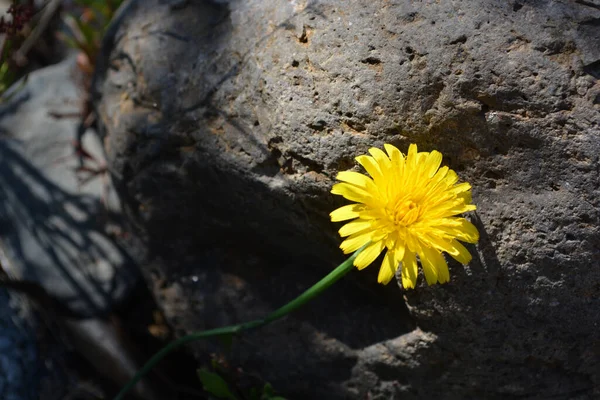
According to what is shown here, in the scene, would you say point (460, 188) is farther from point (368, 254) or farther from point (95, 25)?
point (95, 25)

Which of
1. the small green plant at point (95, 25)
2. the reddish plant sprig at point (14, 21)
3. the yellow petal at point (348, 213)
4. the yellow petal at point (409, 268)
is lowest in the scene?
the yellow petal at point (409, 268)

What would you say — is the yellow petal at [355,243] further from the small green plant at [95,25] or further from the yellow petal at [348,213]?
the small green plant at [95,25]

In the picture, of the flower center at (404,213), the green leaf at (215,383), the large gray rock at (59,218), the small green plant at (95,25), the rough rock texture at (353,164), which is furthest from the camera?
the small green plant at (95,25)

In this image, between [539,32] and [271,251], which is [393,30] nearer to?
[539,32]

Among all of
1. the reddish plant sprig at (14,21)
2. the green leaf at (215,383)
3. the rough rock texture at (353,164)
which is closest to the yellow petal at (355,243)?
the rough rock texture at (353,164)

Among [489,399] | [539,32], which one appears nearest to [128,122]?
[539,32]

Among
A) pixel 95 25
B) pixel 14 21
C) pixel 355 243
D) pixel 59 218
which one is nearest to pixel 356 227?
pixel 355 243

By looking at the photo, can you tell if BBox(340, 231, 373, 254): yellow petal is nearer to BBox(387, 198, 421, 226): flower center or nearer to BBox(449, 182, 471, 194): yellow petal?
BBox(387, 198, 421, 226): flower center
